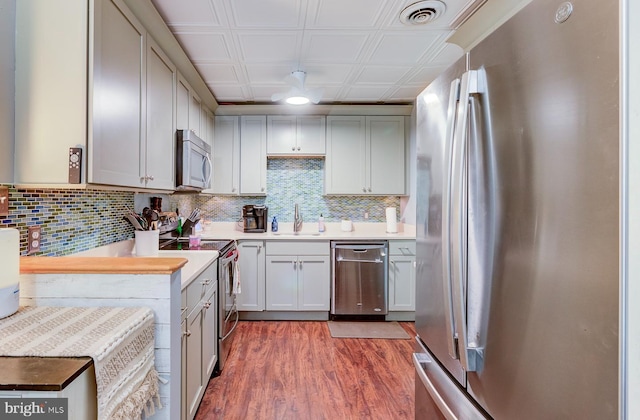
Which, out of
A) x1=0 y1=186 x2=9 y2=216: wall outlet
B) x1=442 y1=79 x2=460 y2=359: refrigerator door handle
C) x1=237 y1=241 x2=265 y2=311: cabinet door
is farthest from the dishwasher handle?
x1=0 y1=186 x2=9 y2=216: wall outlet

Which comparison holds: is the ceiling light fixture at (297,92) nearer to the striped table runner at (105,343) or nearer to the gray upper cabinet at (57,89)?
the gray upper cabinet at (57,89)

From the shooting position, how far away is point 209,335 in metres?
1.97

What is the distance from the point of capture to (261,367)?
2309 mm

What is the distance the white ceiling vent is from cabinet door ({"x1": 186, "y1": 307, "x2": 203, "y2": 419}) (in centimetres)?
205

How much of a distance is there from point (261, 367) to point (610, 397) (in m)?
2.21

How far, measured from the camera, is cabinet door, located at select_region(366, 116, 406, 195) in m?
3.47

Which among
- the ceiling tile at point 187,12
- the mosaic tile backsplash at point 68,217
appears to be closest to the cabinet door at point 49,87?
the mosaic tile backsplash at point 68,217

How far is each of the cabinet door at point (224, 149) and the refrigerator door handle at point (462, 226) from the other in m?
2.94

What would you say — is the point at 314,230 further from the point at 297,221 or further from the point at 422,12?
the point at 422,12

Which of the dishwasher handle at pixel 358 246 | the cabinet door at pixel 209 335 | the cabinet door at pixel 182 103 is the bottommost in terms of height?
the cabinet door at pixel 209 335

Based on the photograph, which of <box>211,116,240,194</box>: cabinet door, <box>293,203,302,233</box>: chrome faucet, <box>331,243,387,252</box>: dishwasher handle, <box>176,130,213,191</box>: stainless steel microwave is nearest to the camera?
<box>176,130,213,191</box>: stainless steel microwave

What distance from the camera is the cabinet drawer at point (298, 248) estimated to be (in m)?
3.17

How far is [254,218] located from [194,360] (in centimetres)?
198

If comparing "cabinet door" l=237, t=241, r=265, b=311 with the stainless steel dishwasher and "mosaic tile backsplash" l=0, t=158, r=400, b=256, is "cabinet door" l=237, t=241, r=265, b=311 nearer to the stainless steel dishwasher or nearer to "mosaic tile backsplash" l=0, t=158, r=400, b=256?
"mosaic tile backsplash" l=0, t=158, r=400, b=256
